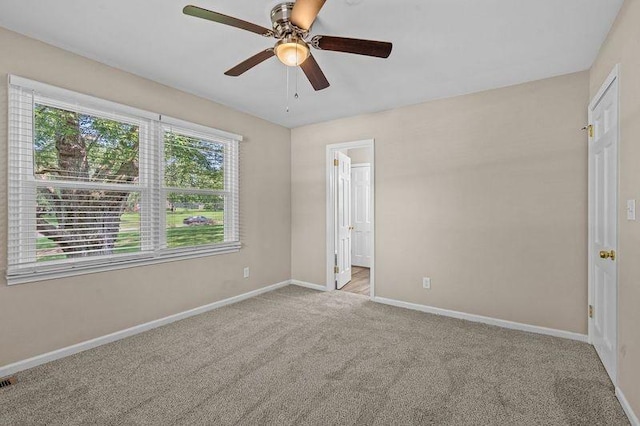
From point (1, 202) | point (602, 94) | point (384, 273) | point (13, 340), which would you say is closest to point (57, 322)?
point (13, 340)

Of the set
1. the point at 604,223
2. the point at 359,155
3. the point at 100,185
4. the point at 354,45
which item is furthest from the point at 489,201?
the point at 100,185

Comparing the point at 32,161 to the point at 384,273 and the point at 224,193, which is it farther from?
the point at 384,273

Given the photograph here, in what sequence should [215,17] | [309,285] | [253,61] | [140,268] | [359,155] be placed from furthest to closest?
[359,155], [309,285], [140,268], [253,61], [215,17]

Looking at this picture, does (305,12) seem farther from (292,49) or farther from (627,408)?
(627,408)

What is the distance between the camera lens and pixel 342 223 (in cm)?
448

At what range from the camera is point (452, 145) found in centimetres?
327

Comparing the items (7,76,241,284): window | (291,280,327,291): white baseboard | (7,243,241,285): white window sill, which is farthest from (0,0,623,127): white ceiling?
(291,280,327,291): white baseboard

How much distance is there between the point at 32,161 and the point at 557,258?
14.6ft

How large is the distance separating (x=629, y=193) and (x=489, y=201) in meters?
1.35

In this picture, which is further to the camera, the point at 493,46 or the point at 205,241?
the point at 205,241

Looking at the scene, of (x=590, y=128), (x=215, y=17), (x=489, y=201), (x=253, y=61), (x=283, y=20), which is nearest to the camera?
(x=215, y=17)

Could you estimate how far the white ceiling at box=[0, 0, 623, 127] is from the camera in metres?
1.86

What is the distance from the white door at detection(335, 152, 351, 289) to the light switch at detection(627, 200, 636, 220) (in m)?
3.01

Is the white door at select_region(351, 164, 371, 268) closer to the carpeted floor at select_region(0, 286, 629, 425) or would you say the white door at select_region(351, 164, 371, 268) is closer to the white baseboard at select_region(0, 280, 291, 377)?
the white baseboard at select_region(0, 280, 291, 377)
